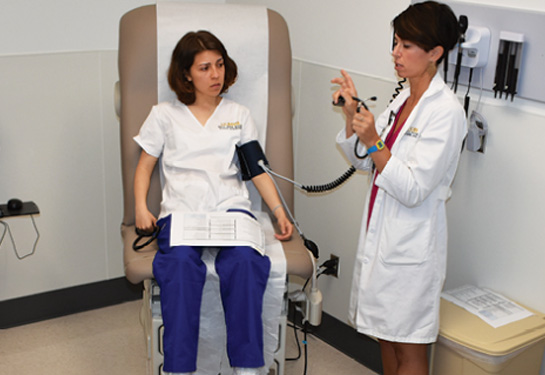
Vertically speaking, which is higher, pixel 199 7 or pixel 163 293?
pixel 199 7

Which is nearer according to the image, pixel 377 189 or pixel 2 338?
pixel 377 189

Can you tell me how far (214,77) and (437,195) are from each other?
788 mm

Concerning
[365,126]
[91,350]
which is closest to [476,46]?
[365,126]

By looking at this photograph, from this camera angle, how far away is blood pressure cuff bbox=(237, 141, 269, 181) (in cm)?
228

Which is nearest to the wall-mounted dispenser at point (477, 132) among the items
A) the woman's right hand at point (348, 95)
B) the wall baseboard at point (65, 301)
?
the woman's right hand at point (348, 95)

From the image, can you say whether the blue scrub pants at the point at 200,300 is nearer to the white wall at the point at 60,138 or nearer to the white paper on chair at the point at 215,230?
the white paper on chair at the point at 215,230

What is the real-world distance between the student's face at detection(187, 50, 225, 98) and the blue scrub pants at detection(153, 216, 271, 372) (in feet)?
1.73

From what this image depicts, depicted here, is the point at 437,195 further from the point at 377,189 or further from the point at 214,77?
the point at 214,77

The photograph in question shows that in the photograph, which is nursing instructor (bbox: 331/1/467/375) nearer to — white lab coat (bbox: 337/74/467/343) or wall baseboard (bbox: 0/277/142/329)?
white lab coat (bbox: 337/74/467/343)

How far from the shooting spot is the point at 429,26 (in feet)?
5.90

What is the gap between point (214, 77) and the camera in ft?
7.23

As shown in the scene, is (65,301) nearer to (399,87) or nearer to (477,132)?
(399,87)

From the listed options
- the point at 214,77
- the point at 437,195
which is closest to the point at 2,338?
the point at 214,77

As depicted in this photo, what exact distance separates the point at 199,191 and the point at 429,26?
2.82ft
